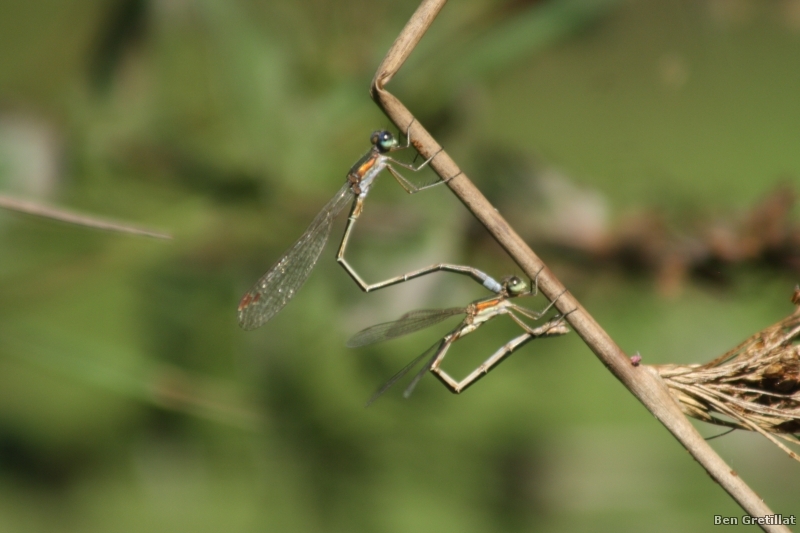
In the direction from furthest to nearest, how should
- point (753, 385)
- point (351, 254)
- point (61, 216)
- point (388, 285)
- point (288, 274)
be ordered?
point (351, 254) < point (288, 274) < point (388, 285) < point (61, 216) < point (753, 385)

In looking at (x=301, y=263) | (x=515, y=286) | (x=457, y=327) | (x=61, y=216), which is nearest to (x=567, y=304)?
(x=515, y=286)

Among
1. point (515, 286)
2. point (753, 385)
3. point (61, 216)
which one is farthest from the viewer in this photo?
point (515, 286)

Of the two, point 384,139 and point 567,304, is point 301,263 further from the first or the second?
point 567,304

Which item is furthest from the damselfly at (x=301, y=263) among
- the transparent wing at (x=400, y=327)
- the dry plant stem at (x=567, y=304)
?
the dry plant stem at (x=567, y=304)

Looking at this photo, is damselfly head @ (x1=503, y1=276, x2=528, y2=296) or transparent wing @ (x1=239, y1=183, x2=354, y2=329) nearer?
damselfly head @ (x1=503, y1=276, x2=528, y2=296)

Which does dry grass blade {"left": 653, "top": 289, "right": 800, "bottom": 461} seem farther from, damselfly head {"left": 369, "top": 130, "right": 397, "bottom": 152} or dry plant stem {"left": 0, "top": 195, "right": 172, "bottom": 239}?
dry plant stem {"left": 0, "top": 195, "right": 172, "bottom": 239}

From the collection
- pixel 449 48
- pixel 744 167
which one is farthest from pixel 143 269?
pixel 744 167

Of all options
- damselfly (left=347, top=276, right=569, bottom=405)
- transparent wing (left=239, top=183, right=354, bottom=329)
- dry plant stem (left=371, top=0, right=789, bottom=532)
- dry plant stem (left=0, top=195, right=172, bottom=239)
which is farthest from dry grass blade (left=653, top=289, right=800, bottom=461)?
transparent wing (left=239, top=183, right=354, bottom=329)

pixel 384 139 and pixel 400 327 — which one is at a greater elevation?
pixel 384 139
